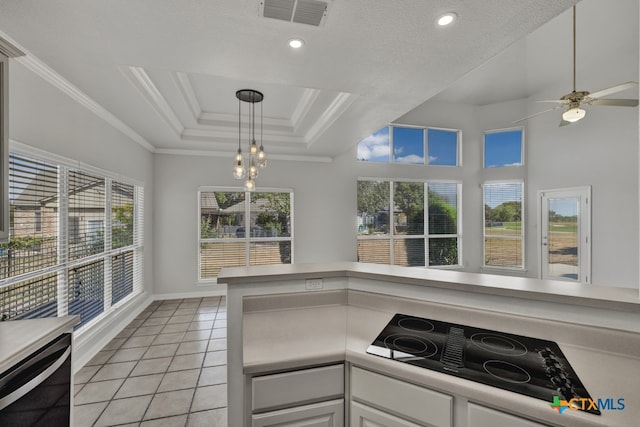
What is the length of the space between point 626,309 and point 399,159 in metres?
5.42

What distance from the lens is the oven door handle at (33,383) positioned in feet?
3.32

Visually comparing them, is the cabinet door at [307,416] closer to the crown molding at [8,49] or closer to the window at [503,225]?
the crown molding at [8,49]

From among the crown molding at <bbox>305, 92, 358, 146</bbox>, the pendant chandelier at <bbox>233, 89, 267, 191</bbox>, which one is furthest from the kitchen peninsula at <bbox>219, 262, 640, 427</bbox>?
the crown molding at <bbox>305, 92, 358, 146</bbox>

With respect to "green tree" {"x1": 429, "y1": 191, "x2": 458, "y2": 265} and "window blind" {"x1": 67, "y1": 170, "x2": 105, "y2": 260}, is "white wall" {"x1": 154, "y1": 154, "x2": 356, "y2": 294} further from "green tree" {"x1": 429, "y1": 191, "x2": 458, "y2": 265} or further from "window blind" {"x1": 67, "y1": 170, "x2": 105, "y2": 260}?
"green tree" {"x1": 429, "y1": 191, "x2": 458, "y2": 265}

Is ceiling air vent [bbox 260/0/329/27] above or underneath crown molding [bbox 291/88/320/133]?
underneath

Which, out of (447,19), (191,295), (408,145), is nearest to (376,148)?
(408,145)

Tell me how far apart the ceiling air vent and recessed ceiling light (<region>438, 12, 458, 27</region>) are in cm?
70

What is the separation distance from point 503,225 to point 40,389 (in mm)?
7550

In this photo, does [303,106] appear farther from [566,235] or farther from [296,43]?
[566,235]

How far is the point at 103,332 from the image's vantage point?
130 inches

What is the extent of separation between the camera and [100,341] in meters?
3.21

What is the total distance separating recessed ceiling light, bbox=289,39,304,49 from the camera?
1942 millimetres

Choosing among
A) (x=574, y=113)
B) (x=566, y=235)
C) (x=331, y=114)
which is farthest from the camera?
(x=566, y=235)

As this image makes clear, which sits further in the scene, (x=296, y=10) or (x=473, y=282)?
(x=296, y=10)
